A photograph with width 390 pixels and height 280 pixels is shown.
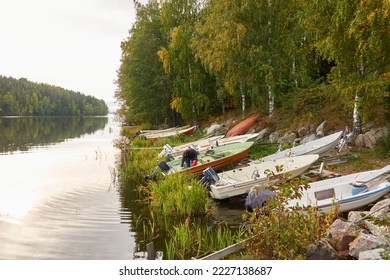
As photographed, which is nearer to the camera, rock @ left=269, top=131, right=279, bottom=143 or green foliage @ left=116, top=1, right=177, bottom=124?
rock @ left=269, top=131, right=279, bottom=143

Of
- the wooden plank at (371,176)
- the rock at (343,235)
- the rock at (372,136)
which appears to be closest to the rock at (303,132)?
the rock at (372,136)

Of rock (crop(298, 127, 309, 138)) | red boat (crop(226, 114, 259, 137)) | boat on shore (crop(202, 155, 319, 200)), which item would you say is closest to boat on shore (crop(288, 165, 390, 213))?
boat on shore (crop(202, 155, 319, 200))

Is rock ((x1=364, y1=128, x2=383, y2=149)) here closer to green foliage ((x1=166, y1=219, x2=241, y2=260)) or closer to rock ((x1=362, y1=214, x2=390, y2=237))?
rock ((x1=362, y1=214, x2=390, y2=237))

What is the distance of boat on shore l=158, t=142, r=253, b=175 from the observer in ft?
40.3

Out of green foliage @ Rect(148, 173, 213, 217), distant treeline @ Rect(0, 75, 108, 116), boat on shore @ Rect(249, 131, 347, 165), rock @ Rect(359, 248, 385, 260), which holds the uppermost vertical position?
distant treeline @ Rect(0, 75, 108, 116)

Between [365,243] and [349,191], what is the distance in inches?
163

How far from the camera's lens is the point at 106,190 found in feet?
41.9

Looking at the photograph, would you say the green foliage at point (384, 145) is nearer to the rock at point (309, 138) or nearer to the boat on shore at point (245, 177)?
the boat on shore at point (245, 177)

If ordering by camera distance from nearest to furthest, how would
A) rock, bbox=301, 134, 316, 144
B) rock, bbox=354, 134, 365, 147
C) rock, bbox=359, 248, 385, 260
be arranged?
1. rock, bbox=359, 248, 385, 260
2. rock, bbox=354, 134, 365, 147
3. rock, bbox=301, 134, 316, 144

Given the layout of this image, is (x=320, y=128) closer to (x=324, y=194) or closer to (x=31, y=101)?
(x=324, y=194)

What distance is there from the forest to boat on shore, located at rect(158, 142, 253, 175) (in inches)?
182

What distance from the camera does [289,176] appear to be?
18.5 feet

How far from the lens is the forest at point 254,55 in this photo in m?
11.1

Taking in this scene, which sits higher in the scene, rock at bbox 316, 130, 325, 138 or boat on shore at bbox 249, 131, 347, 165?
rock at bbox 316, 130, 325, 138
